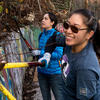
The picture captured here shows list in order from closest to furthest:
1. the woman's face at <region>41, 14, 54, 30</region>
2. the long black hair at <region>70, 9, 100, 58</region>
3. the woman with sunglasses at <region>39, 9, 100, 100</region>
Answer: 1. the woman with sunglasses at <region>39, 9, 100, 100</region>
2. the long black hair at <region>70, 9, 100, 58</region>
3. the woman's face at <region>41, 14, 54, 30</region>

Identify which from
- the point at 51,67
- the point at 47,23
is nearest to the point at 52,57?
the point at 51,67

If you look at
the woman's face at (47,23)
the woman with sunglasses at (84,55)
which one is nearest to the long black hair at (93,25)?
the woman with sunglasses at (84,55)

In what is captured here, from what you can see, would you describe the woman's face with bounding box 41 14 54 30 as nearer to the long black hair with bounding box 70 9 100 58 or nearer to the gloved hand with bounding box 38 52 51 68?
the gloved hand with bounding box 38 52 51 68

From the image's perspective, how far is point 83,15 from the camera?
1441mm

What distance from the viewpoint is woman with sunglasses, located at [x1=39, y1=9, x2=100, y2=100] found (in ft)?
4.33

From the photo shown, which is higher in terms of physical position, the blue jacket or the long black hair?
the long black hair

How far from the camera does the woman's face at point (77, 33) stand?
1.41m

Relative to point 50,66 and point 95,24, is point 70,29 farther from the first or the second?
point 50,66

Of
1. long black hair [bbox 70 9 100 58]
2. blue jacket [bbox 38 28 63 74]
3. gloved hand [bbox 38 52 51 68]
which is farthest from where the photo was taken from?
blue jacket [bbox 38 28 63 74]

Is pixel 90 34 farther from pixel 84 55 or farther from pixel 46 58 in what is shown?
pixel 46 58

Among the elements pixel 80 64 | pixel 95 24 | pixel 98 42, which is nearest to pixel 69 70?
pixel 80 64

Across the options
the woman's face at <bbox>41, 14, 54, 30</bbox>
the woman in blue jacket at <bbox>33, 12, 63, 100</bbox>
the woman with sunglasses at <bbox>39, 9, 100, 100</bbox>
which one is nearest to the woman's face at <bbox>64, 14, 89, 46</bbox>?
the woman with sunglasses at <bbox>39, 9, 100, 100</bbox>

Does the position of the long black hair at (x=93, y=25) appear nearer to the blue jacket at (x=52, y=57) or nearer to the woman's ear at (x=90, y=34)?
the woman's ear at (x=90, y=34)

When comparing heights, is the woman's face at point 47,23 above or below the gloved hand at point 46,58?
above
